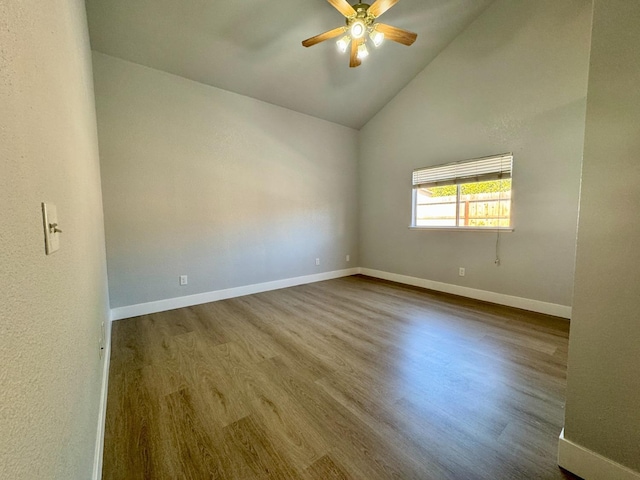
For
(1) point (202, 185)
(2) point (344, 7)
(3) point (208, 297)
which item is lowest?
(3) point (208, 297)

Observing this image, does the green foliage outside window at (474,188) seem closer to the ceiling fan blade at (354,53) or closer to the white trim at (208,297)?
the ceiling fan blade at (354,53)

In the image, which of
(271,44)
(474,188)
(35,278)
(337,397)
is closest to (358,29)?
(271,44)

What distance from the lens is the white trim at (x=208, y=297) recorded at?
2.97 meters

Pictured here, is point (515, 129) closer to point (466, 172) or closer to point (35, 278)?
point (466, 172)

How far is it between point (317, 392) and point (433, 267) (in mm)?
2931

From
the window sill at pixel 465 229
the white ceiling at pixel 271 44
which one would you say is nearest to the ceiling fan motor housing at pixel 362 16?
the white ceiling at pixel 271 44

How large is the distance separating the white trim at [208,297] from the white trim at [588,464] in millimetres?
3412

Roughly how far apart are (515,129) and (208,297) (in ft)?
14.4

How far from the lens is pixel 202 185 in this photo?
11.0 ft

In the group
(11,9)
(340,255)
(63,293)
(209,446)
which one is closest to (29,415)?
(63,293)

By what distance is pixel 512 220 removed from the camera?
3.16 metres

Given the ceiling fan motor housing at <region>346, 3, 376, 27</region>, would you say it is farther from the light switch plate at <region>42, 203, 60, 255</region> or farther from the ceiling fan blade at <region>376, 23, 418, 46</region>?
the light switch plate at <region>42, 203, 60, 255</region>

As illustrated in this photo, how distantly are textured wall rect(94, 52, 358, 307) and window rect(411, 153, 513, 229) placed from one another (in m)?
1.60

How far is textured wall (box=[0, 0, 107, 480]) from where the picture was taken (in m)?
0.39
